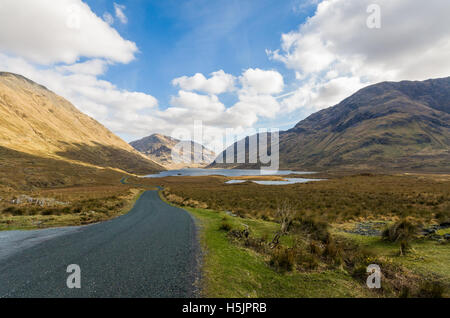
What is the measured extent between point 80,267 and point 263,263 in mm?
7007

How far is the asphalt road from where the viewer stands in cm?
550

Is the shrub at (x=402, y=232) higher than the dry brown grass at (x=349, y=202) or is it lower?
higher

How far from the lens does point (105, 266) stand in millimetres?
7242

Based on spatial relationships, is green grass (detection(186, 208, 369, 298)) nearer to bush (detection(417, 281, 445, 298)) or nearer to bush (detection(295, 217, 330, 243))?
bush (detection(417, 281, 445, 298))

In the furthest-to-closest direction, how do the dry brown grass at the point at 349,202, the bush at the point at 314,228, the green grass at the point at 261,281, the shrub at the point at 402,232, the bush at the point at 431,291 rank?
the dry brown grass at the point at 349,202 < the bush at the point at 314,228 < the shrub at the point at 402,232 < the green grass at the point at 261,281 < the bush at the point at 431,291

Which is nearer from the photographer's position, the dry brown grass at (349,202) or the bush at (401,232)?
the bush at (401,232)

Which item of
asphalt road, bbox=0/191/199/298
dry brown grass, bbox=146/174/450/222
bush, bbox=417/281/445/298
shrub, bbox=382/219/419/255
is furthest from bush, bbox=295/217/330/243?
asphalt road, bbox=0/191/199/298

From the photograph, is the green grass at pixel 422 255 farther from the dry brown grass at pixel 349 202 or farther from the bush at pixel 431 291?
the dry brown grass at pixel 349 202

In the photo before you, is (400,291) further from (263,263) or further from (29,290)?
(29,290)

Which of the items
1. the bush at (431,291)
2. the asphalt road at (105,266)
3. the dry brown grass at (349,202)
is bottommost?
the dry brown grass at (349,202)

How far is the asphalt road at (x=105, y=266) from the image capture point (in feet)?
18.1

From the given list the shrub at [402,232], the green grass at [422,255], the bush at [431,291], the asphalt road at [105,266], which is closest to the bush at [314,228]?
the green grass at [422,255]

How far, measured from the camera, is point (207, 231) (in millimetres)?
12953
